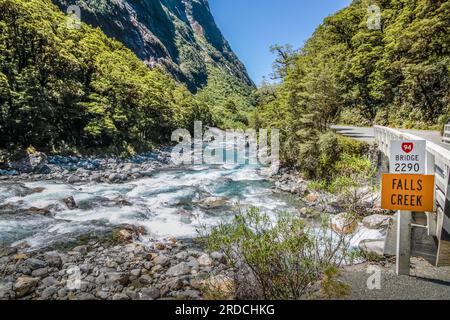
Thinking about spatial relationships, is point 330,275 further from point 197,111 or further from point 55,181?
point 197,111

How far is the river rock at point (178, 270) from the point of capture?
733 cm

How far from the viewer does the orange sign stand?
4562mm

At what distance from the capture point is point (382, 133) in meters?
17.0

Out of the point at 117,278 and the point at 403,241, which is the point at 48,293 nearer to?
the point at 117,278

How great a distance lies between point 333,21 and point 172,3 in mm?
164322

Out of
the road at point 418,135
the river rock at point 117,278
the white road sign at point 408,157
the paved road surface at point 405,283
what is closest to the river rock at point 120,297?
the river rock at point 117,278

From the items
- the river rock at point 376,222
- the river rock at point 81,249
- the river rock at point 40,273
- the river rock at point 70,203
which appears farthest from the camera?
the river rock at point 70,203

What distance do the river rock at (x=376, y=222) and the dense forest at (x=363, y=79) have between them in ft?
22.3

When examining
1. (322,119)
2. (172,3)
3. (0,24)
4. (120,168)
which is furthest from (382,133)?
(172,3)

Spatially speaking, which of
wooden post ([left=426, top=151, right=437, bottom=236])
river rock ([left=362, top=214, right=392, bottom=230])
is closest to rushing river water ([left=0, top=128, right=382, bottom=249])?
river rock ([left=362, top=214, right=392, bottom=230])

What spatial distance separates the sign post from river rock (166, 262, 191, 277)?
16.2 feet

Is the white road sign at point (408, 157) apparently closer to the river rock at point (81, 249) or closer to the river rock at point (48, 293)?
the river rock at point (48, 293)

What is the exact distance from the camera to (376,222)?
1015 centimetres

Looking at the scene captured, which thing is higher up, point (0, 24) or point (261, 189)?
point (0, 24)
